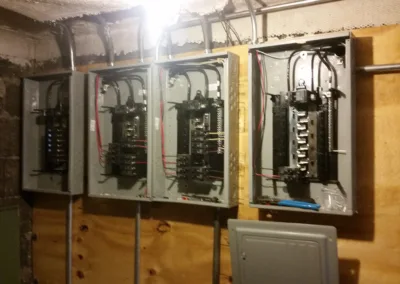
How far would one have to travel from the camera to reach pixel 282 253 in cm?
158

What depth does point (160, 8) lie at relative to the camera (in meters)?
1.89

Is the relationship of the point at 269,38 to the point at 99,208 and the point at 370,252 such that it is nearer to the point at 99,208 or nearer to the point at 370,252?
the point at 370,252

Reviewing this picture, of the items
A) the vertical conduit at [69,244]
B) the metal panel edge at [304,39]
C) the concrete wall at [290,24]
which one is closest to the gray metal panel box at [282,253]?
the metal panel edge at [304,39]

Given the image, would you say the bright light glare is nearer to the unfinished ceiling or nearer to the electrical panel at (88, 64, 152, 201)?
the unfinished ceiling

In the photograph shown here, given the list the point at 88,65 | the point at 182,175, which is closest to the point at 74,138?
the point at 88,65

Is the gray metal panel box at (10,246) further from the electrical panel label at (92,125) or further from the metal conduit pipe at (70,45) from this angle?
the metal conduit pipe at (70,45)

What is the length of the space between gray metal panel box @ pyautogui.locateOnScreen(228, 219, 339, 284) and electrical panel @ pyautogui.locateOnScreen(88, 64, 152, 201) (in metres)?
0.54

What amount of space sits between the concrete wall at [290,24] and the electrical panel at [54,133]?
26 cm

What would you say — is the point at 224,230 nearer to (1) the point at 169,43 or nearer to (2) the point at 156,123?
(2) the point at 156,123

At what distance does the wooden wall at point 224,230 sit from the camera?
1602 mm

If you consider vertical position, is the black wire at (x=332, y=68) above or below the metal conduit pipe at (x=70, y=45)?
below

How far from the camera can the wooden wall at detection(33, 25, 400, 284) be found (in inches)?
63.1

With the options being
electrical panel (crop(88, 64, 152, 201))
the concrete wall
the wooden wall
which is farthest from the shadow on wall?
electrical panel (crop(88, 64, 152, 201))

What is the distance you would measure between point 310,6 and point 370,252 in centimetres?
104
